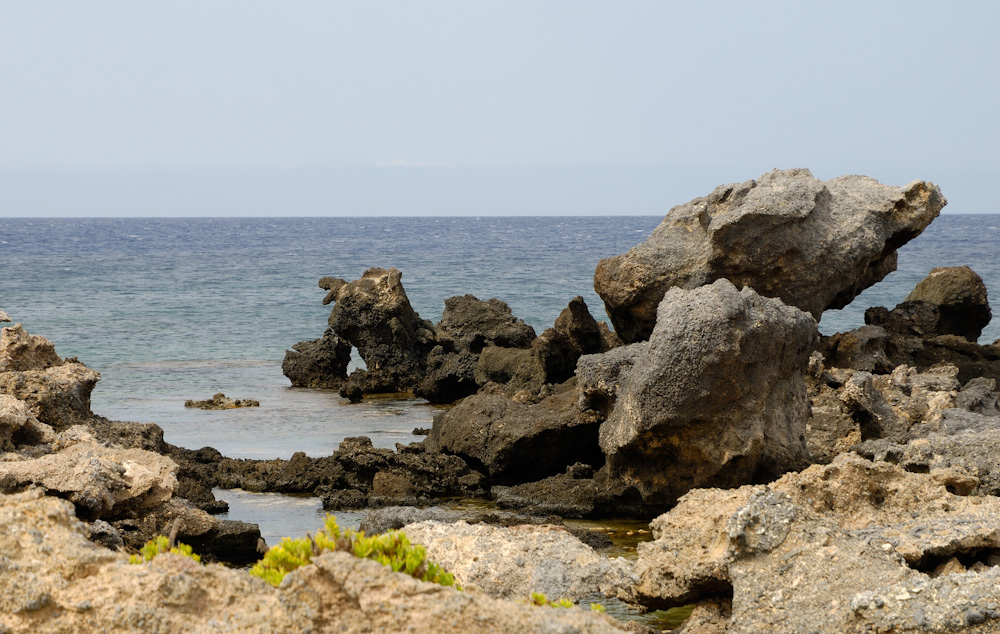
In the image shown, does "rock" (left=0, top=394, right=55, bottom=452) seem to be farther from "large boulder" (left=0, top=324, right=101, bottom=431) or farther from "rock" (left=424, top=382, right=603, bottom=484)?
"rock" (left=424, top=382, right=603, bottom=484)

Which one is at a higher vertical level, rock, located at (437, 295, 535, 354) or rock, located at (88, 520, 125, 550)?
rock, located at (88, 520, 125, 550)

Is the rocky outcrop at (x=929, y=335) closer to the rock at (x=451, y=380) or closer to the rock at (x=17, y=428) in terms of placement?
the rock at (x=451, y=380)

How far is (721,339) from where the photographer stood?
8422mm

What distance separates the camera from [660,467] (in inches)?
363

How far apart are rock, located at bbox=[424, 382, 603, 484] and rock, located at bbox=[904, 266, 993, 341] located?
8.31 m

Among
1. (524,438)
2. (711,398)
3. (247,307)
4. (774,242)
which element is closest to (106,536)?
(711,398)

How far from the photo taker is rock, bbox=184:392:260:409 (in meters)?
16.4

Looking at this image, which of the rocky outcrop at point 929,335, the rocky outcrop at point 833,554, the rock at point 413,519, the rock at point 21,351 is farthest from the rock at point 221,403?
the rocky outcrop at point 833,554

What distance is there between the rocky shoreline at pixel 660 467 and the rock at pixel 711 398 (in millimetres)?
23

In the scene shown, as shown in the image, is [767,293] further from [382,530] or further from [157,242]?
[157,242]

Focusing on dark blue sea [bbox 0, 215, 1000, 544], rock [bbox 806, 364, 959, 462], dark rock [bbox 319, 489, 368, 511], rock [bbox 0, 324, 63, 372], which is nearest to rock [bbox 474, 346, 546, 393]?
dark blue sea [bbox 0, 215, 1000, 544]

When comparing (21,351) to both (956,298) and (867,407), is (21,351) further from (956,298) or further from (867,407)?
(956,298)

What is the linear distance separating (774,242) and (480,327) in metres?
7.98

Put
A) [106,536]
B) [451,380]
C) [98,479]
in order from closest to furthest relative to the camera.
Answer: [98,479]
[106,536]
[451,380]
